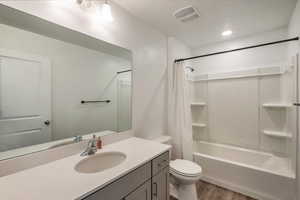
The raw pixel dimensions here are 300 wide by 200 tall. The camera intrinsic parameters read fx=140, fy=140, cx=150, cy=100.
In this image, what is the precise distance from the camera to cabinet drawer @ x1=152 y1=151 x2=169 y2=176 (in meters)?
1.24

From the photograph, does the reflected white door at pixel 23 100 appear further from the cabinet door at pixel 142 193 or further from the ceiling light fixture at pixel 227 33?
the ceiling light fixture at pixel 227 33

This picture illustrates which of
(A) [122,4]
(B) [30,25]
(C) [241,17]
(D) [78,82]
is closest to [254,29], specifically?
(C) [241,17]

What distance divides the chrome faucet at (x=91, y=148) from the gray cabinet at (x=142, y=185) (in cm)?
46

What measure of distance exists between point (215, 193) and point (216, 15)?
95.6 inches

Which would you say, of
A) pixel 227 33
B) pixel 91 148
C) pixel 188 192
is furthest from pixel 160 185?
pixel 227 33

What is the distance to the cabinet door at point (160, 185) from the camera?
1.24 m

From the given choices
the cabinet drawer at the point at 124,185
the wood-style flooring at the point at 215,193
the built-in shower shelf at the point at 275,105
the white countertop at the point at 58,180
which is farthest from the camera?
the built-in shower shelf at the point at 275,105

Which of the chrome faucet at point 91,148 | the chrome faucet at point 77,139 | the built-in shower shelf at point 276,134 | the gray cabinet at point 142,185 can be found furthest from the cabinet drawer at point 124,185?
the built-in shower shelf at point 276,134

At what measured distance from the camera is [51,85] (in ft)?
3.87

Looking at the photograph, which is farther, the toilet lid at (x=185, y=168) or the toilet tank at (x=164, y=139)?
the toilet tank at (x=164, y=139)

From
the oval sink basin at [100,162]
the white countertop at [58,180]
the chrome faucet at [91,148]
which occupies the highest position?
the chrome faucet at [91,148]

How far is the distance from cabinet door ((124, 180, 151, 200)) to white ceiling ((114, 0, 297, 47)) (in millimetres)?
1879

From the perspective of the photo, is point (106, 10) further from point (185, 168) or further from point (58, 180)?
point (185, 168)

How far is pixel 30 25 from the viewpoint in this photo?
1052 mm
